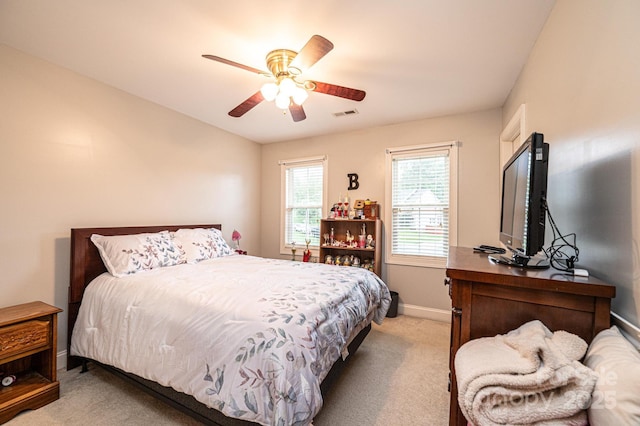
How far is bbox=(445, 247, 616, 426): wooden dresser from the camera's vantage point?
980mm

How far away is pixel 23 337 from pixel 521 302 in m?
2.99

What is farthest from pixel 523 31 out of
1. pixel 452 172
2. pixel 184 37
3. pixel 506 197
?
pixel 184 37

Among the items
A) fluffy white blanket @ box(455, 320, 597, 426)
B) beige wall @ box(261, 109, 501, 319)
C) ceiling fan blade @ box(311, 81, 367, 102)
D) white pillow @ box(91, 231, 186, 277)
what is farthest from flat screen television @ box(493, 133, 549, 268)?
white pillow @ box(91, 231, 186, 277)

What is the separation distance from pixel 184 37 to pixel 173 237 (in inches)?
76.8

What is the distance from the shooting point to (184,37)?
199 centimetres

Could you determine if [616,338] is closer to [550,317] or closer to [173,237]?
[550,317]

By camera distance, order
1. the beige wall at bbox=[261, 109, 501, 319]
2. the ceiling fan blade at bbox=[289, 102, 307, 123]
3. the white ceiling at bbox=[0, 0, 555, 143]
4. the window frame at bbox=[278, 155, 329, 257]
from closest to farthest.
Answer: the white ceiling at bbox=[0, 0, 555, 143], the ceiling fan blade at bbox=[289, 102, 307, 123], the beige wall at bbox=[261, 109, 501, 319], the window frame at bbox=[278, 155, 329, 257]

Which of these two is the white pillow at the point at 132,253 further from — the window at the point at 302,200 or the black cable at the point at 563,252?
the black cable at the point at 563,252

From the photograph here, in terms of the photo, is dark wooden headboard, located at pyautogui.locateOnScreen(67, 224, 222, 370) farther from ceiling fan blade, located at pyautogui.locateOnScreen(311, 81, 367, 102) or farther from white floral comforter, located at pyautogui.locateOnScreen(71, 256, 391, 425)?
ceiling fan blade, located at pyautogui.locateOnScreen(311, 81, 367, 102)

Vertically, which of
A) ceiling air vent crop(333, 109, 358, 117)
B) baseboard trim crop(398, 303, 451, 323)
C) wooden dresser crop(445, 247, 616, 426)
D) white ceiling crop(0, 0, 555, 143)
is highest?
white ceiling crop(0, 0, 555, 143)

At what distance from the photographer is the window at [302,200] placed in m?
4.37

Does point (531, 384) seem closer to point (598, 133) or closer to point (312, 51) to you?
point (598, 133)

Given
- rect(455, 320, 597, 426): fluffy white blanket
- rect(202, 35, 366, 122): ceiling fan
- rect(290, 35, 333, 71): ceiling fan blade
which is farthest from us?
rect(202, 35, 366, 122): ceiling fan

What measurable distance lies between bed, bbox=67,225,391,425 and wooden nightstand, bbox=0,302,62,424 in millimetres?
229
